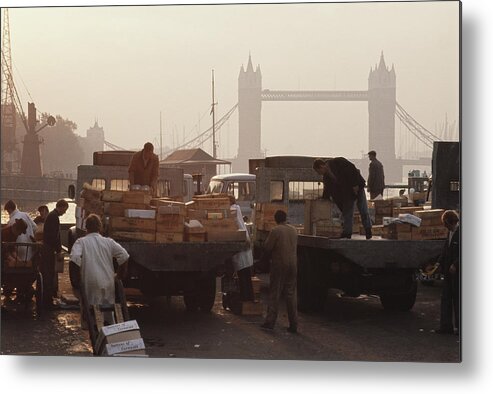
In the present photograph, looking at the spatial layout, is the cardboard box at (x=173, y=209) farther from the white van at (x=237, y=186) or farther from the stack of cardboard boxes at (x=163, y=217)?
the white van at (x=237, y=186)

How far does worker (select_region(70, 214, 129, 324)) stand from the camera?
40.8ft

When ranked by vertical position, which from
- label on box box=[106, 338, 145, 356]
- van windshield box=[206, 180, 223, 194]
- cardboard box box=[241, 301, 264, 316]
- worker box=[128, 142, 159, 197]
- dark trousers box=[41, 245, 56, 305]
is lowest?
label on box box=[106, 338, 145, 356]

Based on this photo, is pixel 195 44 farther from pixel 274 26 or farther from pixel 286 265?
pixel 286 265

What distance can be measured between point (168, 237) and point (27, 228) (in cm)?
128

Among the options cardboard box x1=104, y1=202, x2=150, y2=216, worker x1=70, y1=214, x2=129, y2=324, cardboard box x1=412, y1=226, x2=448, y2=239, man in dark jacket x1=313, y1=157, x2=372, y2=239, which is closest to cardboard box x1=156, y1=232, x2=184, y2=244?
cardboard box x1=104, y1=202, x2=150, y2=216

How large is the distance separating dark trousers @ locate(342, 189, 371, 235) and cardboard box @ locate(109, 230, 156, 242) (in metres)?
1.70

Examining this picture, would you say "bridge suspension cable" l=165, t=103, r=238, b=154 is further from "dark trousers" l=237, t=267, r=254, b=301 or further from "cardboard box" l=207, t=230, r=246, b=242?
"dark trousers" l=237, t=267, r=254, b=301

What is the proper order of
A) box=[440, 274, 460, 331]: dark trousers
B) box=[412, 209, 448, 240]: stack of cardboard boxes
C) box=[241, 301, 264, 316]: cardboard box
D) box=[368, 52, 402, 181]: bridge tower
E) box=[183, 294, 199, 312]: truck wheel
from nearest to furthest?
box=[440, 274, 460, 331]: dark trousers < box=[368, 52, 402, 181]: bridge tower < box=[412, 209, 448, 240]: stack of cardboard boxes < box=[241, 301, 264, 316]: cardboard box < box=[183, 294, 199, 312]: truck wheel

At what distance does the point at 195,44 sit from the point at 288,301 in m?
2.39

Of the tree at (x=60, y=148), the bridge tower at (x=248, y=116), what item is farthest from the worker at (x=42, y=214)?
the bridge tower at (x=248, y=116)

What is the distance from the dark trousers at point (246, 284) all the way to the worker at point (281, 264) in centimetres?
22

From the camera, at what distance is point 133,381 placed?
12555mm

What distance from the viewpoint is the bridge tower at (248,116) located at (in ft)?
42.2

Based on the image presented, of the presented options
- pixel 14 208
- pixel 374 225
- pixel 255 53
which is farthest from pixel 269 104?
pixel 14 208
